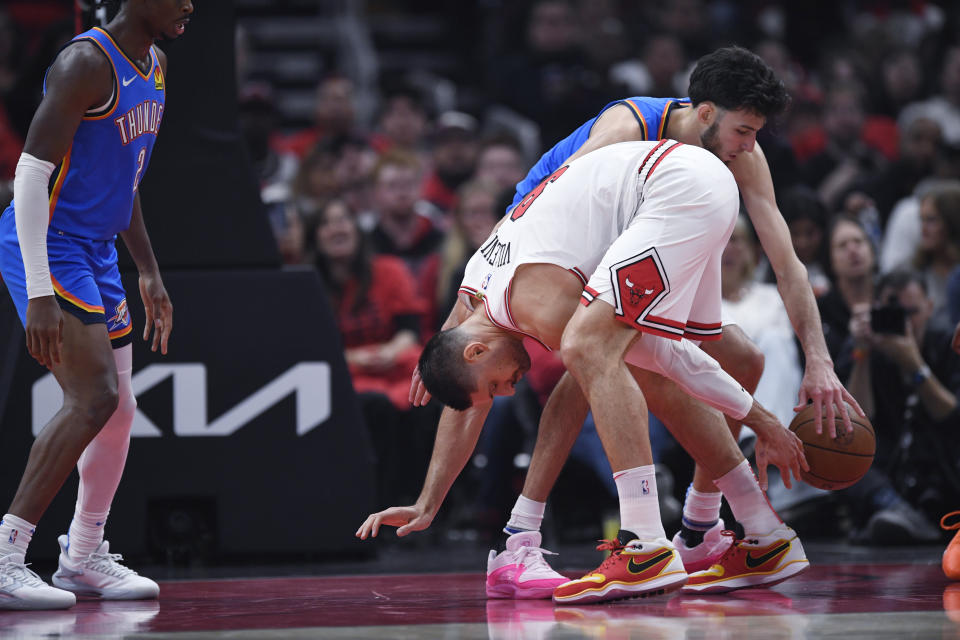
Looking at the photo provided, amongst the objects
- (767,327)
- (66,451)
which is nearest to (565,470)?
(767,327)

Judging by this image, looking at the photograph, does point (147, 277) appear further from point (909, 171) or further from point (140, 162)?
point (909, 171)

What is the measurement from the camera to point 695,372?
3.80 m

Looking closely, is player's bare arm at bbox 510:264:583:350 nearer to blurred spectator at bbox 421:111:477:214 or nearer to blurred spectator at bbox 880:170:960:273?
blurred spectator at bbox 880:170:960:273

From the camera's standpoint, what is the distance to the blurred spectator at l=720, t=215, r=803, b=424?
6.11 metres

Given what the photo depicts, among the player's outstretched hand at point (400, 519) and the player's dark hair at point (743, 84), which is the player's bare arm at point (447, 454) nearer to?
the player's outstretched hand at point (400, 519)

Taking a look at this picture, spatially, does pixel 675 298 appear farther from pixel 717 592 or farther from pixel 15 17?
pixel 15 17

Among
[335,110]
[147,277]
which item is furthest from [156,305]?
[335,110]

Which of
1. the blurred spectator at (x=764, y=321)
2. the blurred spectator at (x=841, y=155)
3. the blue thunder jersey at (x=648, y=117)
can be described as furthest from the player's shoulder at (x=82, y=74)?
the blurred spectator at (x=841, y=155)

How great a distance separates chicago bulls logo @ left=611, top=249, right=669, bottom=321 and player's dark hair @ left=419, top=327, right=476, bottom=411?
554mm

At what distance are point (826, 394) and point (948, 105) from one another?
7.43m

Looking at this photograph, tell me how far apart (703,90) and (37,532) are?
125 inches

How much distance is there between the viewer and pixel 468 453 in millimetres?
4062

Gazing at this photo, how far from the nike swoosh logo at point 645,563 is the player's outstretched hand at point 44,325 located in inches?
71.9

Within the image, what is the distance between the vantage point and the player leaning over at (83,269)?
367cm
